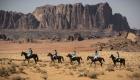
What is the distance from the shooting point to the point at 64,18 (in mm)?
197750

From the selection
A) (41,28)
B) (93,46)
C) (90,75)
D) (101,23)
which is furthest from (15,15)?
(90,75)

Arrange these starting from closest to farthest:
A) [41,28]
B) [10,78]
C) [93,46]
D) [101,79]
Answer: [10,78] < [101,79] < [93,46] < [41,28]

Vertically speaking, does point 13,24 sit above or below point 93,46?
above

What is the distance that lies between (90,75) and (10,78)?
6.02 meters

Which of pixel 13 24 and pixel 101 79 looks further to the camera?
pixel 13 24

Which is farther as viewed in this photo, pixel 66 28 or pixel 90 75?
pixel 66 28

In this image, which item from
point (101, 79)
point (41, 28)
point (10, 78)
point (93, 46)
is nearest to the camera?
point (10, 78)

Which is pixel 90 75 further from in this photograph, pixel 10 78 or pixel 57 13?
pixel 57 13

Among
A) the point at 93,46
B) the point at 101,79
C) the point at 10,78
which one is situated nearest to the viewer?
the point at 10,78

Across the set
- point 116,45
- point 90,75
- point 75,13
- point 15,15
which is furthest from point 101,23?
point 90,75

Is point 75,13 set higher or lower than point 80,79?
higher

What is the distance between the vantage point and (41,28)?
624 ft

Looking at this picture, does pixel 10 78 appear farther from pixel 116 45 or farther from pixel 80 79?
pixel 116 45

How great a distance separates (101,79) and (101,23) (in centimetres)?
17238
